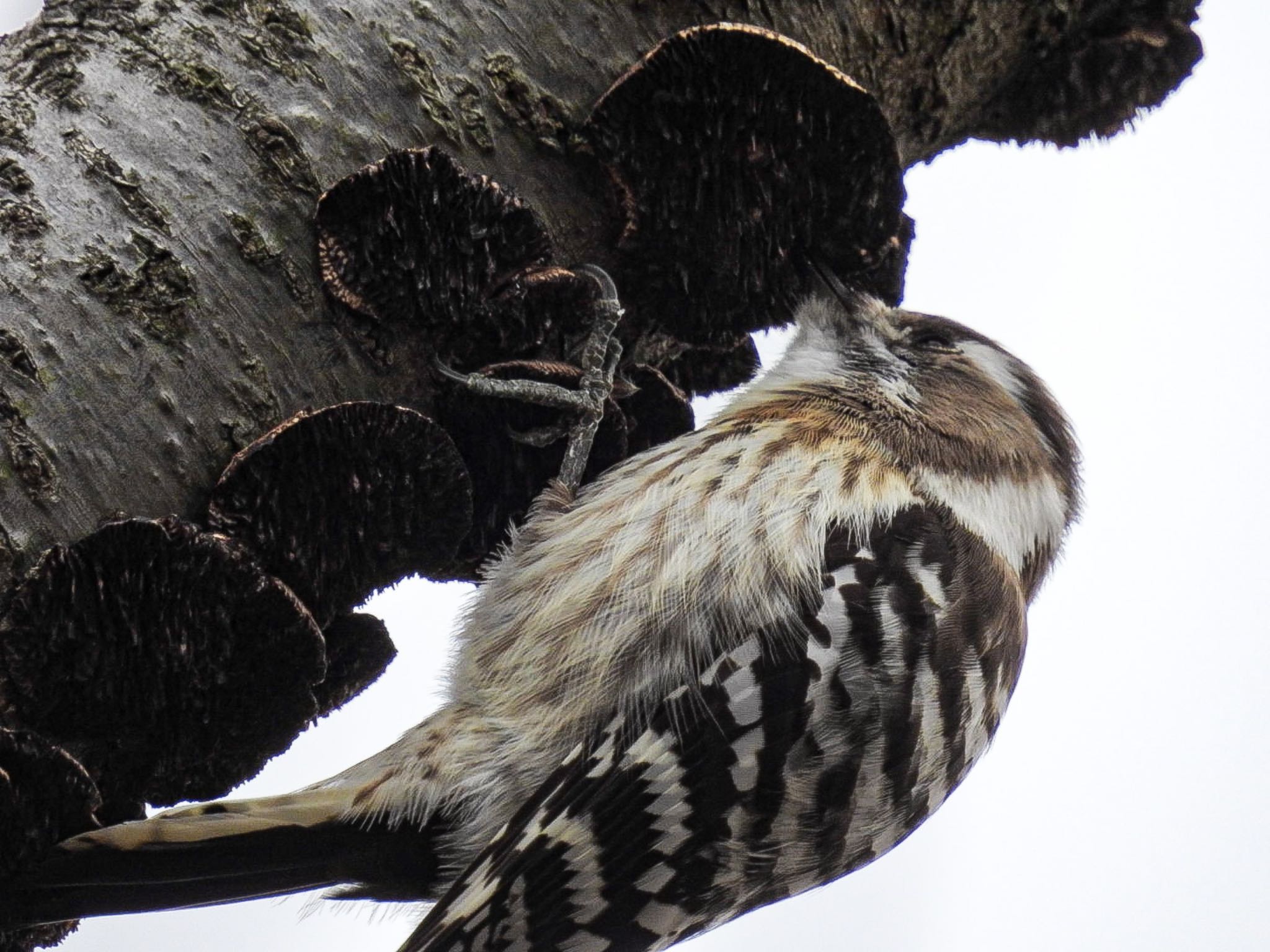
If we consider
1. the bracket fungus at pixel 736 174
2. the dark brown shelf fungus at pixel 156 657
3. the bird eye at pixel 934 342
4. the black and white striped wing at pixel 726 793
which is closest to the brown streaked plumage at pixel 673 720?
the black and white striped wing at pixel 726 793

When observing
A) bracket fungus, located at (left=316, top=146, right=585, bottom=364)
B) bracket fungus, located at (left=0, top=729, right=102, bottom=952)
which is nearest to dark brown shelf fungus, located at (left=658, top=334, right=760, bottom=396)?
bracket fungus, located at (left=316, top=146, right=585, bottom=364)

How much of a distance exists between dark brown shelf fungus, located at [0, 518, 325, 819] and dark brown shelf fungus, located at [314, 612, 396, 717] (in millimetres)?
150

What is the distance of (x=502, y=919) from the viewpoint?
5.81 feet

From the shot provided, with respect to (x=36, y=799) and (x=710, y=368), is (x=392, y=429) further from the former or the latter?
(x=710, y=368)

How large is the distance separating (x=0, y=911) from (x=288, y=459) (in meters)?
0.60

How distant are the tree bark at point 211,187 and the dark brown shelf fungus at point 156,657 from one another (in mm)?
52

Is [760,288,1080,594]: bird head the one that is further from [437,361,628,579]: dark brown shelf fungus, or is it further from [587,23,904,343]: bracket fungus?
[437,361,628,579]: dark brown shelf fungus

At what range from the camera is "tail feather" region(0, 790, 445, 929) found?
55.9 inches

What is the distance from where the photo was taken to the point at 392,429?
160 centimetres

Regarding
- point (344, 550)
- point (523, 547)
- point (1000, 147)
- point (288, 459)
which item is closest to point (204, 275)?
point (288, 459)

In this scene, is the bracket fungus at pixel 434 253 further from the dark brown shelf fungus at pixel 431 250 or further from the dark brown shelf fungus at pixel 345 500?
the dark brown shelf fungus at pixel 345 500

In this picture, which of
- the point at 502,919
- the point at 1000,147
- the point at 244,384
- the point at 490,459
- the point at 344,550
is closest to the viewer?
the point at 244,384

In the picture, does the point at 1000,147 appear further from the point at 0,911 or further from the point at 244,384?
the point at 0,911

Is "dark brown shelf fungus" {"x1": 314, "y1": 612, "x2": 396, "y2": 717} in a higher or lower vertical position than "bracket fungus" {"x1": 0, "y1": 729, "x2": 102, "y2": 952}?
higher
